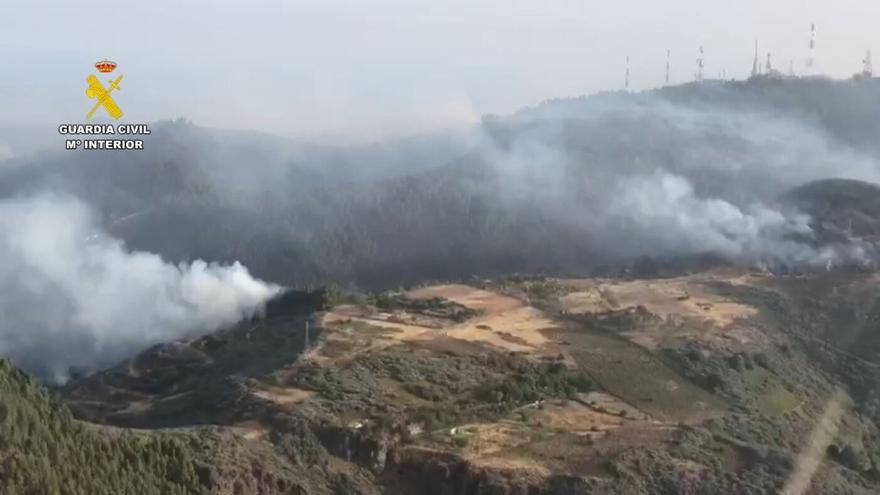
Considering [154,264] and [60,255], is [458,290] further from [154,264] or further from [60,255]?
[60,255]

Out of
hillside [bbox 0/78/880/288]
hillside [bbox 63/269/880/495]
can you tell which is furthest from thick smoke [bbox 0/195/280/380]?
hillside [bbox 0/78/880/288]

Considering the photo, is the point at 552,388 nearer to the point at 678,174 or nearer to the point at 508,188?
the point at 508,188

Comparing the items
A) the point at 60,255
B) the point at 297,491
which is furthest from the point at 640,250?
the point at 297,491

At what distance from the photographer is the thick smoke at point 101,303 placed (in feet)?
286

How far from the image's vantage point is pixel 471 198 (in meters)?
151

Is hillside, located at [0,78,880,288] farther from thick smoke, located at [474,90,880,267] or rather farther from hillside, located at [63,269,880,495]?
hillside, located at [63,269,880,495]

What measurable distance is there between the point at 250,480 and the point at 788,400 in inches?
1648

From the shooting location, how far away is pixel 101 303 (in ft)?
Answer: 310

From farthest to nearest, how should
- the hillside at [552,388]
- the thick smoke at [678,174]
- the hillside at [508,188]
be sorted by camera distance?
the hillside at [508,188] < the thick smoke at [678,174] < the hillside at [552,388]

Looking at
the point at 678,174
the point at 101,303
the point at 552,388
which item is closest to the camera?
the point at 552,388

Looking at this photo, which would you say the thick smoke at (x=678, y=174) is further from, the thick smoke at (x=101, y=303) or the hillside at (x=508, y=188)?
the thick smoke at (x=101, y=303)

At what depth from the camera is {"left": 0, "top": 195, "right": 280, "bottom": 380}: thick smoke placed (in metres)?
87.2

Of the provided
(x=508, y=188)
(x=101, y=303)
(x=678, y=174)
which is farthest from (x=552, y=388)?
(x=678, y=174)

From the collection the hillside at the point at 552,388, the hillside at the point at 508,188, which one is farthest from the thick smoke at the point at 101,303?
the hillside at the point at 508,188
